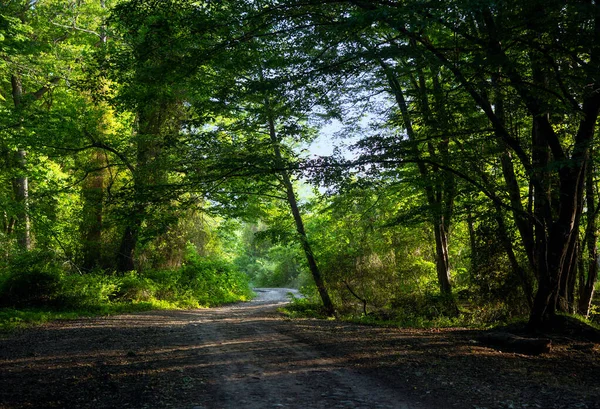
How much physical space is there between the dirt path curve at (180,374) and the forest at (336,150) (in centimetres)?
231

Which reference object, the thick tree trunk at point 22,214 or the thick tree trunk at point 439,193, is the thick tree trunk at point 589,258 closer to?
the thick tree trunk at point 439,193

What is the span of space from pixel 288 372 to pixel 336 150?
4429 millimetres

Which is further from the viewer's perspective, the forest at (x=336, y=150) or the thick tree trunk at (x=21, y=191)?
the thick tree trunk at (x=21, y=191)

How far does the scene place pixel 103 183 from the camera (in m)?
18.4

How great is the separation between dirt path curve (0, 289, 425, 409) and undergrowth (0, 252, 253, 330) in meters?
3.79

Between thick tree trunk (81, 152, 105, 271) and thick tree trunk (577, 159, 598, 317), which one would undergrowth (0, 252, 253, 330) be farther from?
thick tree trunk (577, 159, 598, 317)

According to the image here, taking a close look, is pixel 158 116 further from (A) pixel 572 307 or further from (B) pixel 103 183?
(A) pixel 572 307

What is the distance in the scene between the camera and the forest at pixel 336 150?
686 centimetres

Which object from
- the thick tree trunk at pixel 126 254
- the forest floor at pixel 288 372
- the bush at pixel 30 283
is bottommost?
the forest floor at pixel 288 372

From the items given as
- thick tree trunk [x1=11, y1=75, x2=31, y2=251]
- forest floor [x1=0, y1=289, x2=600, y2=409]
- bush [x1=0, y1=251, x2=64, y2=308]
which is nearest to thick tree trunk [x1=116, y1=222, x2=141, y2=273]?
thick tree trunk [x1=11, y1=75, x2=31, y2=251]

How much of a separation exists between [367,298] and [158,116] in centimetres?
1051

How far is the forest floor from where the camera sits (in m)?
4.38

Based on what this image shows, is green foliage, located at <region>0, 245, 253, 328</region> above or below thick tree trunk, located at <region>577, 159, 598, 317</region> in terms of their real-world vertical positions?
below

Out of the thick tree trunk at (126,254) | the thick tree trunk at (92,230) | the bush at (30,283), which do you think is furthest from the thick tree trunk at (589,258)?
the thick tree trunk at (92,230)
